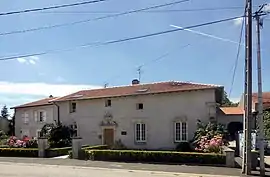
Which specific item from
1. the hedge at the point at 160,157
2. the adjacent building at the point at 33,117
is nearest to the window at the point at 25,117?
the adjacent building at the point at 33,117

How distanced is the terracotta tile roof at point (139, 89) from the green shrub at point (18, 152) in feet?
26.7

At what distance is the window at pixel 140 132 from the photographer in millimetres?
33438

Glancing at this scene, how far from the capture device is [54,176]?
16547 millimetres

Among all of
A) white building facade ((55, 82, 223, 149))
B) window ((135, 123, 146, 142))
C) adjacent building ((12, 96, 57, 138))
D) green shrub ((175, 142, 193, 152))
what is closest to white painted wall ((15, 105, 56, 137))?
adjacent building ((12, 96, 57, 138))

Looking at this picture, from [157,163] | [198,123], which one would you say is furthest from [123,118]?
[157,163]

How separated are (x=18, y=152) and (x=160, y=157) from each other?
12.4 m

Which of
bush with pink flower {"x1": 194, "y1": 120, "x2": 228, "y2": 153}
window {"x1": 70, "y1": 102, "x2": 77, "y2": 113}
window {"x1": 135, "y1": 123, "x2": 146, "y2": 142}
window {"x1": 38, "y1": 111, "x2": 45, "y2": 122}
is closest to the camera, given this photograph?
bush with pink flower {"x1": 194, "y1": 120, "x2": 228, "y2": 153}

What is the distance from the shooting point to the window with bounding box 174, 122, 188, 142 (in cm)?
→ 3167

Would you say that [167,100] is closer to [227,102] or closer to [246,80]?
[246,80]

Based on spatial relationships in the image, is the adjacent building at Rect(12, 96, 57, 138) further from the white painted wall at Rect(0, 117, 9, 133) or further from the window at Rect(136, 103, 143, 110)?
the white painted wall at Rect(0, 117, 9, 133)

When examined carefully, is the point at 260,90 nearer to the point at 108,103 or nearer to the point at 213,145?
the point at 213,145

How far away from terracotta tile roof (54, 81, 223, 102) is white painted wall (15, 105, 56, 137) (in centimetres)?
432

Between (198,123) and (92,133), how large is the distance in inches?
403

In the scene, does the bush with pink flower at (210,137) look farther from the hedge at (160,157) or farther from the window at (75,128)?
the window at (75,128)
